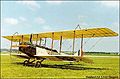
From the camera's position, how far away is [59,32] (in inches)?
768

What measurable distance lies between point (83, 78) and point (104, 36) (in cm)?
901

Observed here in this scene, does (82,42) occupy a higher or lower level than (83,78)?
higher

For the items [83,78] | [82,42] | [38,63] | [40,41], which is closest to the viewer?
[83,78]

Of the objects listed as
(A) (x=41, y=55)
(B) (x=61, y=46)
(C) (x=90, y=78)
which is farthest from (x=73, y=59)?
(C) (x=90, y=78)

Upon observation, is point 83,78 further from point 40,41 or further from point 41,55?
point 40,41

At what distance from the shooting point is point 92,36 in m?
20.1

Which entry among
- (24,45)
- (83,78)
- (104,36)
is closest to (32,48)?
(24,45)

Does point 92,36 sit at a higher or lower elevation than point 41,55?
higher

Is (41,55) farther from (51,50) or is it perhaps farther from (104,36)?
(104,36)

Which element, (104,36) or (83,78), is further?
(104,36)

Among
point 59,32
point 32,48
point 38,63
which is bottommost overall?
point 38,63

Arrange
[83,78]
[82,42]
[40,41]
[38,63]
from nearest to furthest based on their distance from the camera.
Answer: [83,78], [82,42], [38,63], [40,41]

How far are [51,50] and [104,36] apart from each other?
4.63 m

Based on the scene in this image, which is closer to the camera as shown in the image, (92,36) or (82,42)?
(82,42)
